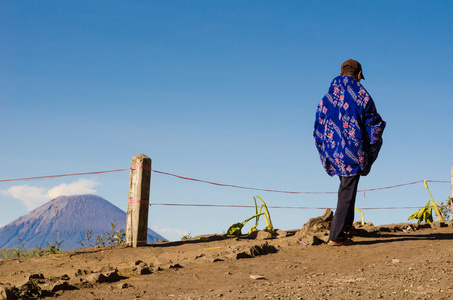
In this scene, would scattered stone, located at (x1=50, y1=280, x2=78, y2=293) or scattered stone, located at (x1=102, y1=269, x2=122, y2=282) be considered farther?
scattered stone, located at (x1=102, y1=269, x2=122, y2=282)

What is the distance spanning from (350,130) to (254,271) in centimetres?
233

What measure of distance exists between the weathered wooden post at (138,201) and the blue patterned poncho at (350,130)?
3.01m

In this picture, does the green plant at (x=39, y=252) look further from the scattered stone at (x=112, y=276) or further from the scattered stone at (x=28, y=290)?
the scattered stone at (x=28, y=290)

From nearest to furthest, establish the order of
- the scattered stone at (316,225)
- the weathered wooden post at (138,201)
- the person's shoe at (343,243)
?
1. the person's shoe at (343,243)
2. the scattered stone at (316,225)
3. the weathered wooden post at (138,201)

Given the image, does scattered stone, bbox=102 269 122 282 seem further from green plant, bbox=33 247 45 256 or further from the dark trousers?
green plant, bbox=33 247 45 256

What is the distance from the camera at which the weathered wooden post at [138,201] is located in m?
7.99

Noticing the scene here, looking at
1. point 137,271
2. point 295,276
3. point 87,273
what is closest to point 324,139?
→ point 295,276

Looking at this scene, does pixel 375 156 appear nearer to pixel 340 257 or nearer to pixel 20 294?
pixel 340 257

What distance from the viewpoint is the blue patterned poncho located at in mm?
6480

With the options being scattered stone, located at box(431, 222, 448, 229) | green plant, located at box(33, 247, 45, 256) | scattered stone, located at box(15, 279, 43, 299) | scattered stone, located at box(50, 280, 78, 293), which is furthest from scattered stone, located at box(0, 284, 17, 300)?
scattered stone, located at box(431, 222, 448, 229)

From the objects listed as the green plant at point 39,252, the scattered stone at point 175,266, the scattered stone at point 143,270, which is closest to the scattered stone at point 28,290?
the scattered stone at point 143,270

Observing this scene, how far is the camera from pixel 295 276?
5234 mm

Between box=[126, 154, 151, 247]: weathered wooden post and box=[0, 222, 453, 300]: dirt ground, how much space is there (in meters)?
0.30

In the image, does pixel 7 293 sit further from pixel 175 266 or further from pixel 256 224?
pixel 256 224
